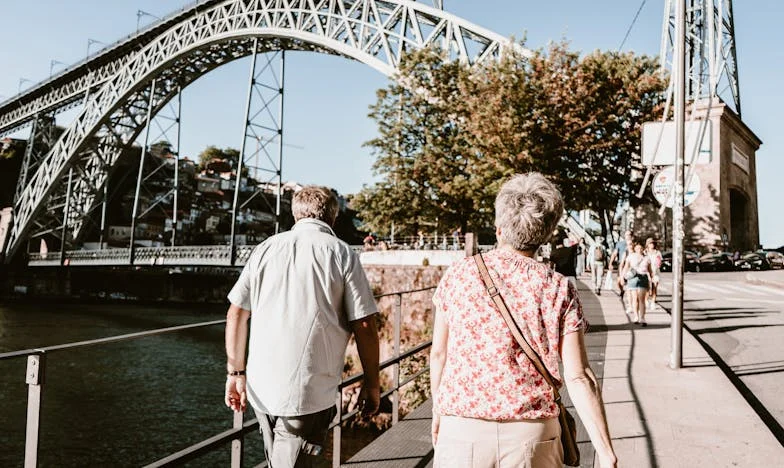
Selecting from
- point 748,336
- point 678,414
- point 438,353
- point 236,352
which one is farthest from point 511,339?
point 748,336

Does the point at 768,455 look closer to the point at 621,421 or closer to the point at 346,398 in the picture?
the point at 621,421

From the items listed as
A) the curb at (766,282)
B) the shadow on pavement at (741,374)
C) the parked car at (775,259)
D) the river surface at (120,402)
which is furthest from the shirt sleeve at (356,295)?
the parked car at (775,259)

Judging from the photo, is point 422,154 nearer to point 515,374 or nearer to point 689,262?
point 689,262

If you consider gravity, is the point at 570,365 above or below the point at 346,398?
above

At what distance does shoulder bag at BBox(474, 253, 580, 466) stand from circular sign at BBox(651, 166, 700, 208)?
5.32 meters

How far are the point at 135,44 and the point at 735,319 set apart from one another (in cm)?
4439

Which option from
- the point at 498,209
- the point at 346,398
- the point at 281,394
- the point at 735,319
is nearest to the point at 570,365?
the point at 498,209

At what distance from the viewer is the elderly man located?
2.28 metres

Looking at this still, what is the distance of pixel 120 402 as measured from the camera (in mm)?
16547

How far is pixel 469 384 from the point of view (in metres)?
1.88

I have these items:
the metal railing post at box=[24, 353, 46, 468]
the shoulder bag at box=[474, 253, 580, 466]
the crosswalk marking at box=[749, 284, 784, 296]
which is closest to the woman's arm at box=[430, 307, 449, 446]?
the shoulder bag at box=[474, 253, 580, 466]

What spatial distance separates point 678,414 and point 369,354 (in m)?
3.62

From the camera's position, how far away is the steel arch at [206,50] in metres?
28.2

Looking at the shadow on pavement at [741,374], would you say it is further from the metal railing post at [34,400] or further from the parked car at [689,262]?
the parked car at [689,262]
